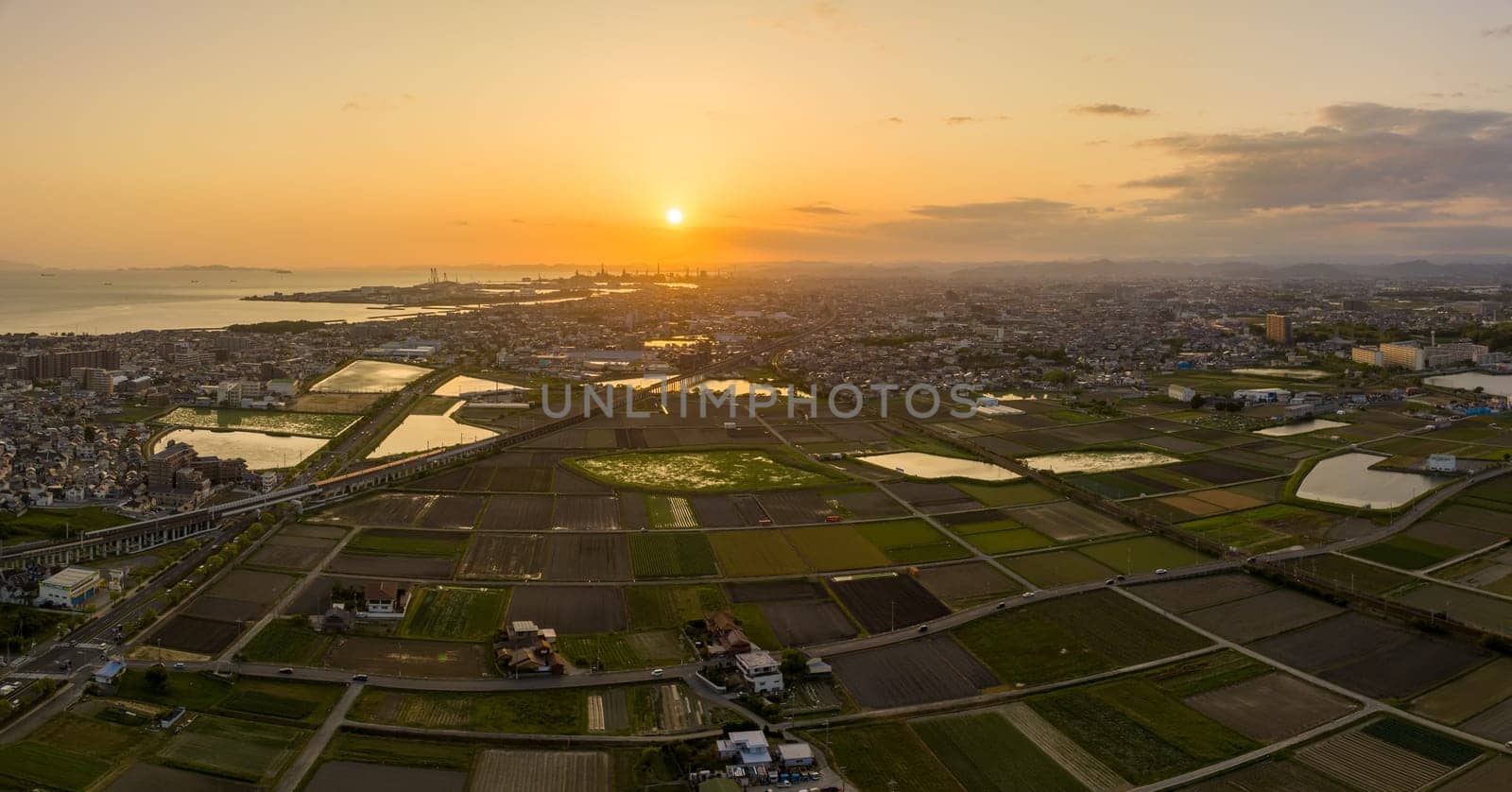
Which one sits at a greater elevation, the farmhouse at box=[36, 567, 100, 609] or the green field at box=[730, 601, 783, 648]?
the farmhouse at box=[36, 567, 100, 609]

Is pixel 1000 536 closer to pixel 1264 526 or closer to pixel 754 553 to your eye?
pixel 754 553

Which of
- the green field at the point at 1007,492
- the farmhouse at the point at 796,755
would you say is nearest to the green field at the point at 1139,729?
the farmhouse at the point at 796,755

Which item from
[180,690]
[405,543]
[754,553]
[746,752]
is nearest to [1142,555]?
[754,553]

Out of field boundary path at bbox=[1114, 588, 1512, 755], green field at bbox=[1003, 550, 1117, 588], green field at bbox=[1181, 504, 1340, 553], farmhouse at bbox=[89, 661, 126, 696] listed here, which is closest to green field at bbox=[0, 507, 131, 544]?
farmhouse at bbox=[89, 661, 126, 696]

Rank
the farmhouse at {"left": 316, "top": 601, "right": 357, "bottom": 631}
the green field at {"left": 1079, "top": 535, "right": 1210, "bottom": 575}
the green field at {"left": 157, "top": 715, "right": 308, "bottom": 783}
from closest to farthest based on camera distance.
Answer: the green field at {"left": 157, "top": 715, "right": 308, "bottom": 783}
the farmhouse at {"left": 316, "top": 601, "right": 357, "bottom": 631}
the green field at {"left": 1079, "top": 535, "right": 1210, "bottom": 575}

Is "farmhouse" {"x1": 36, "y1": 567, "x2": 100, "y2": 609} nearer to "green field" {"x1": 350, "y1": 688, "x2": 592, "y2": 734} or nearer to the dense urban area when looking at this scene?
the dense urban area

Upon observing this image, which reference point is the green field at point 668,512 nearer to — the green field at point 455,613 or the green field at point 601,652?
the green field at point 455,613
